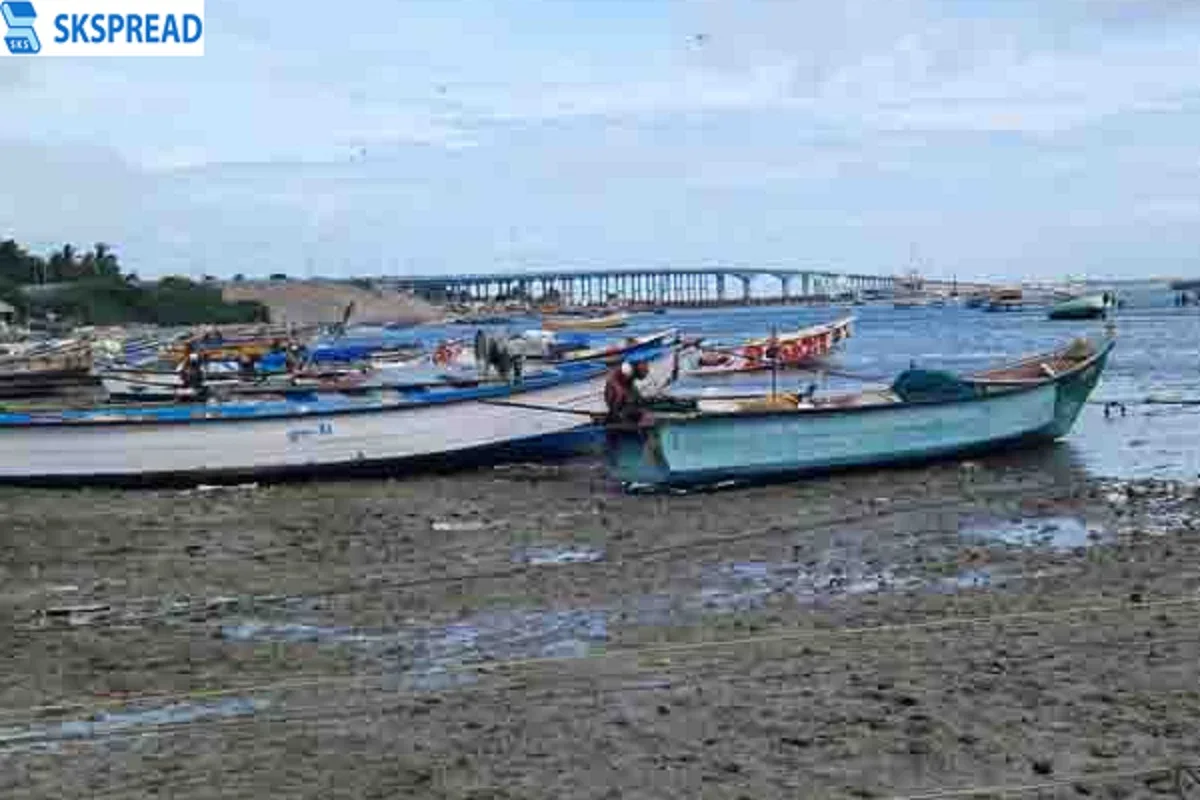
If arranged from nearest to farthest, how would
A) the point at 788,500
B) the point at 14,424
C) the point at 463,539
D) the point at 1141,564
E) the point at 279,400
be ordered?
1. the point at 1141,564
2. the point at 463,539
3. the point at 788,500
4. the point at 14,424
5. the point at 279,400

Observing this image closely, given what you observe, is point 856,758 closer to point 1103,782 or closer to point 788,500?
point 1103,782

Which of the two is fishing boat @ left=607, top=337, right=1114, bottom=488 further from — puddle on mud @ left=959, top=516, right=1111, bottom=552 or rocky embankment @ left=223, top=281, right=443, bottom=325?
rocky embankment @ left=223, top=281, right=443, bottom=325

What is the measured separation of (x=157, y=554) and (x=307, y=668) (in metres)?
5.18

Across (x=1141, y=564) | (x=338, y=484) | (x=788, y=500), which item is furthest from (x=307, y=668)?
(x=338, y=484)

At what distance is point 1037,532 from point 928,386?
7.23 metres

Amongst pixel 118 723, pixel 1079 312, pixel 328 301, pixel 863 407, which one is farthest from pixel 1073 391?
pixel 328 301

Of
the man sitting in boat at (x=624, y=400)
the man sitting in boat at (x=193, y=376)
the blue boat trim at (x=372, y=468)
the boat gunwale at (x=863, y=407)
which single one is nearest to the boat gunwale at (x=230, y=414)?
the blue boat trim at (x=372, y=468)

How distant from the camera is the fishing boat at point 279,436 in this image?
18.8 metres

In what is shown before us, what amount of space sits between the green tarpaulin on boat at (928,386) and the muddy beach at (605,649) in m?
4.31

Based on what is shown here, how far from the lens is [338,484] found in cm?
1953

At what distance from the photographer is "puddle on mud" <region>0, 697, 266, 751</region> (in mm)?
7527

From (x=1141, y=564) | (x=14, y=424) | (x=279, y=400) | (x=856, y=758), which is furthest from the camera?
(x=279, y=400)

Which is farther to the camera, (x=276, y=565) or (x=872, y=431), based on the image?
(x=872, y=431)

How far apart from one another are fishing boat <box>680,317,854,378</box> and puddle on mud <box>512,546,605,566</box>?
14.4 m
